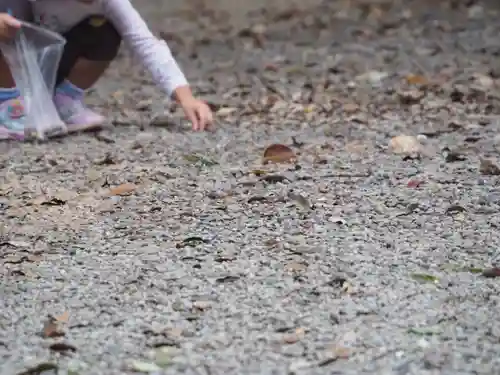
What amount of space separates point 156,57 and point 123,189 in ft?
1.44

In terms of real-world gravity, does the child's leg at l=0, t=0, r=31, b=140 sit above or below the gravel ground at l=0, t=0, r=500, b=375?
above

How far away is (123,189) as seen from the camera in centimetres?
224

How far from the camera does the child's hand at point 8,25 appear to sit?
2.40 meters

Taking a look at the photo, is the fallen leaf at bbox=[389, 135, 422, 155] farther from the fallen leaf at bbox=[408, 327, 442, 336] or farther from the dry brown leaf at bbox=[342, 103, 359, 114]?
the fallen leaf at bbox=[408, 327, 442, 336]

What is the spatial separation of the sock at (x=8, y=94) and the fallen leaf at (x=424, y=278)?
1.44 m

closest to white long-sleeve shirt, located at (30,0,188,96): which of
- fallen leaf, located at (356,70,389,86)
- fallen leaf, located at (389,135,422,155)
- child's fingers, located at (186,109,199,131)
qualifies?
child's fingers, located at (186,109,199,131)

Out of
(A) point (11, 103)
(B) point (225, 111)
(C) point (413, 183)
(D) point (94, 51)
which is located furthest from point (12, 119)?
(C) point (413, 183)

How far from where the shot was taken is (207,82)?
3727mm

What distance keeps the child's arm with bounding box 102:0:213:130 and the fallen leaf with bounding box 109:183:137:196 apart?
0.24 m

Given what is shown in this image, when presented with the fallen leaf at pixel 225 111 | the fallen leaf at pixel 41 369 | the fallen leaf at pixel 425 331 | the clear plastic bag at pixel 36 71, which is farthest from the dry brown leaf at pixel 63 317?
the fallen leaf at pixel 225 111

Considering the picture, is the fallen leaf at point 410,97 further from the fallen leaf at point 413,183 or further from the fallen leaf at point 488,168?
the fallen leaf at point 413,183

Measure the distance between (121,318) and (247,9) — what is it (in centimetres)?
413

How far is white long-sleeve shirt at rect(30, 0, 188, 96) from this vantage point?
250cm

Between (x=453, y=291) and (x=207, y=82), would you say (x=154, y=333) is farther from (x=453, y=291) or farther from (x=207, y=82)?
(x=207, y=82)
